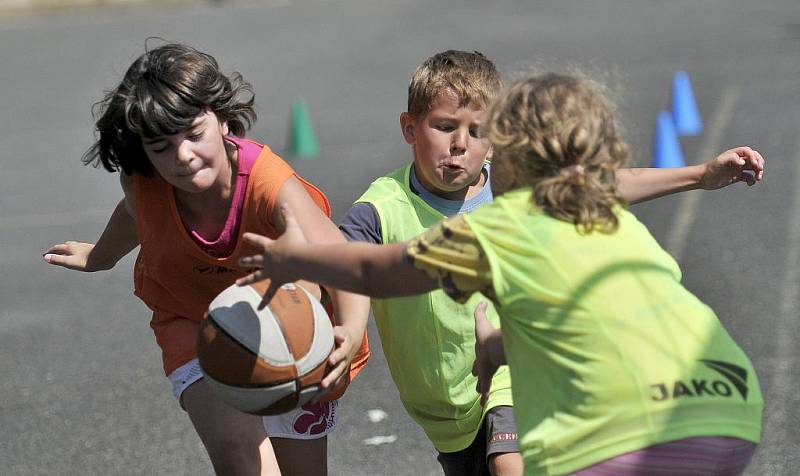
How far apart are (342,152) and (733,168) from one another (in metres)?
8.60

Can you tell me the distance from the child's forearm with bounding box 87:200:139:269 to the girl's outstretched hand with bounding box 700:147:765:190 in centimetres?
198

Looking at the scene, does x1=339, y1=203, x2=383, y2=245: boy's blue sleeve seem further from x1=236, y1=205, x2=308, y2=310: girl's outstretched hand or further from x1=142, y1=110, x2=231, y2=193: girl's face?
x1=236, y1=205, x2=308, y2=310: girl's outstretched hand

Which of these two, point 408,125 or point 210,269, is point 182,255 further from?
point 408,125

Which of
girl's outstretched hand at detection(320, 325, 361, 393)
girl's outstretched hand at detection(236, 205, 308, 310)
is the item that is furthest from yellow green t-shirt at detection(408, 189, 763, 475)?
girl's outstretched hand at detection(320, 325, 361, 393)

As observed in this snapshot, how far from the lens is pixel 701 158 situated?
11.1m

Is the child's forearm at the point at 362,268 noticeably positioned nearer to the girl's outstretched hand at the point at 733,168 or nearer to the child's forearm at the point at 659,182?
the child's forearm at the point at 659,182

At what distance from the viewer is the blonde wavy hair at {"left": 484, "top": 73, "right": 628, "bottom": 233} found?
296 centimetres

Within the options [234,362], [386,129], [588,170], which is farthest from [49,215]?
[588,170]

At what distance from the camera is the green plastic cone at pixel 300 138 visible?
492 inches

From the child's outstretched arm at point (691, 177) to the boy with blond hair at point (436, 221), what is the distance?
53 cm

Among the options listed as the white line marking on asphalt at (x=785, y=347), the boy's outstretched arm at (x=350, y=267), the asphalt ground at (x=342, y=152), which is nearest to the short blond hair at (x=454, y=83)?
the asphalt ground at (x=342, y=152)

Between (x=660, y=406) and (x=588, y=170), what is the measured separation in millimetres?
586

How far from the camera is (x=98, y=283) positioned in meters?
9.11

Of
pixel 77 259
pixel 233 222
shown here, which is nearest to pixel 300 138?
pixel 77 259
